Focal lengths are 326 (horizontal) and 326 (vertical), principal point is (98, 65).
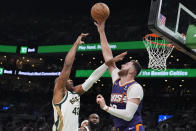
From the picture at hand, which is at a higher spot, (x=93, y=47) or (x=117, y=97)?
(x=93, y=47)

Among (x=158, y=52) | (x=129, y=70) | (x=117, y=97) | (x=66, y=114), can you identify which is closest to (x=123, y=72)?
(x=129, y=70)

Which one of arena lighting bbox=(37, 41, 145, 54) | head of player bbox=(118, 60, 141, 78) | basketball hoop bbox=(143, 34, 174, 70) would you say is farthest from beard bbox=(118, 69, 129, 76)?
arena lighting bbox=(37, 41, 145, 54)

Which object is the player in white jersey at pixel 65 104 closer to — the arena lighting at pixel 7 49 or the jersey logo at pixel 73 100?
the jersey logo at pixel 73 100

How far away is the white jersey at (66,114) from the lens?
4539 mm

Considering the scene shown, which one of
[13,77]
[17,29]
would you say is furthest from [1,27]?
[13,77]

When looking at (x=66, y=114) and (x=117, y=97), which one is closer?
(x=117, y=97)

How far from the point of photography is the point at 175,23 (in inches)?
229

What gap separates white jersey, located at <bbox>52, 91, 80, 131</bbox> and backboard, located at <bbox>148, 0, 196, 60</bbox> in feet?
5.62

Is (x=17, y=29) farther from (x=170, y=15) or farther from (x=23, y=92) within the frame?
(x=170, y=15)

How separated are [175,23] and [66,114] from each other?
8.68ft

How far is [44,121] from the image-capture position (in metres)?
20.5

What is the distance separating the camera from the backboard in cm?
529

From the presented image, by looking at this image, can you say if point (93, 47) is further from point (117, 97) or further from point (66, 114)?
point (117, 97)

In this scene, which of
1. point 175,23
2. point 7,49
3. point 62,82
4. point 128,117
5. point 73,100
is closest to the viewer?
point 128,117
